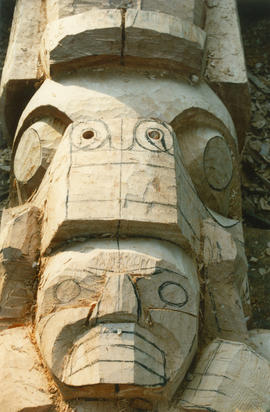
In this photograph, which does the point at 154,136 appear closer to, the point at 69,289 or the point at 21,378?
the point at 69,289

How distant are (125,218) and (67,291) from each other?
307 mm

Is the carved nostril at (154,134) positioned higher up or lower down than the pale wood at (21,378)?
higher up

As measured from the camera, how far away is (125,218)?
2334mm

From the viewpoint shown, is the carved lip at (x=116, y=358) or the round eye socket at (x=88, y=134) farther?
the round eye socket at (x=88, y=134)

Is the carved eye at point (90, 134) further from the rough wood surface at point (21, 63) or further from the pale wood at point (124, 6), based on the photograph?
the pale wood at point (124, 6)

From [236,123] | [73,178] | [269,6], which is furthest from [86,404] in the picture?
[269,6]

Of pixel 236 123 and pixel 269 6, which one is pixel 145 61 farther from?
pixel 269 6

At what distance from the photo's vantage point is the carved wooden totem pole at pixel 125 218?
218cm

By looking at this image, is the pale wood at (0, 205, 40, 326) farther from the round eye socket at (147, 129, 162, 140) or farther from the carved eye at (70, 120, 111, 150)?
the round eye socket at (147, 129, 162, 140)

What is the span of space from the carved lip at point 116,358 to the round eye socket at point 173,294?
0.14 meters

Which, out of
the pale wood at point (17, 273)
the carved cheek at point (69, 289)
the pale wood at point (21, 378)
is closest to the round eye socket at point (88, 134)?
the pale wood at point (17, 273)

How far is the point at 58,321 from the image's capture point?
2217mm

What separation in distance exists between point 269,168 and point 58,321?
2090mm

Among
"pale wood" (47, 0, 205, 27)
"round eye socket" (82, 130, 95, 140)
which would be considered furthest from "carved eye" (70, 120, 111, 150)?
"pale wood" (47, 0, 205, 27)
